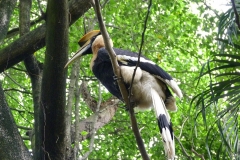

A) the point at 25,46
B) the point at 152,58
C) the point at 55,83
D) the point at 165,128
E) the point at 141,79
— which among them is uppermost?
the point at 152,58

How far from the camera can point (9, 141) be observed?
2668 millimetres

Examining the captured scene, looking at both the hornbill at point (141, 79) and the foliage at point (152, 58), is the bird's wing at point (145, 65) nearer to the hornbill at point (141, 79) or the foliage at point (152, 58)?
the hornbill at point (141, 79)

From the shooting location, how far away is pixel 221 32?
2852 mm

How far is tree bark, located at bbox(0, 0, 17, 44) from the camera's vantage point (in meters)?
3.56

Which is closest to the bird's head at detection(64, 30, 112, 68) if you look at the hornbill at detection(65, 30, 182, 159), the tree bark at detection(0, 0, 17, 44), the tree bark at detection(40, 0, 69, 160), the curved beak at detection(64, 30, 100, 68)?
the curved beak at detection(64, 30, 100, 68)

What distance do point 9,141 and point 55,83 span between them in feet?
1.44

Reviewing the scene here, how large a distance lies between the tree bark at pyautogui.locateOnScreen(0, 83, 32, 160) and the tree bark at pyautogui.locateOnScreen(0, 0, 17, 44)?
3.14 ft

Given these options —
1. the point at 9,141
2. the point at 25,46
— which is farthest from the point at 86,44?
the point at 9,141

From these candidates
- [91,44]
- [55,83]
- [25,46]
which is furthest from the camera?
[91,44]

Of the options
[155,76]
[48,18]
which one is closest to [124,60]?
[155,76]

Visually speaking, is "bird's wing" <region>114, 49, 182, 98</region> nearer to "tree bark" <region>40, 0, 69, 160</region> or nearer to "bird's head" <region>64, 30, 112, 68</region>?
"bird's head" <region>64, 30, 112, 68</region>

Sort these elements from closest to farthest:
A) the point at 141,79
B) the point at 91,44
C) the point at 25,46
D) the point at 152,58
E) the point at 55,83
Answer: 1. the point at 55,83
2. the point at 141,79
3. the point at 25,46
4. the point at 91,44
5. the point at 152,58

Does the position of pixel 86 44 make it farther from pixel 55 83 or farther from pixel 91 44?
pixel 55 83

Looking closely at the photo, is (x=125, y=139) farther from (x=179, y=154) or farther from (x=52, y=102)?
(x=52, y=102)
